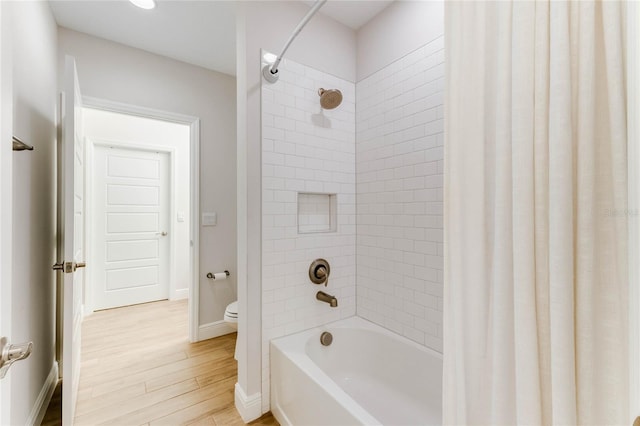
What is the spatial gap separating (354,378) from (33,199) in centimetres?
214

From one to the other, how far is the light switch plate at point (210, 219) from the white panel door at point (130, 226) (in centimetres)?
154

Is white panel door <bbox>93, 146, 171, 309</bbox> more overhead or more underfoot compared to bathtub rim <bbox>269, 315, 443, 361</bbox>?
more overhead

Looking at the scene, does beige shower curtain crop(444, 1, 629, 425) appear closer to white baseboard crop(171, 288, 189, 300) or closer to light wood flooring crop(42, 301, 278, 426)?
light wood flooring crop(42, 301, 278, 426)

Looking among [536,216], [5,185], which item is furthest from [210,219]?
[536,216]

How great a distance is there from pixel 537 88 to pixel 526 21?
0.16m

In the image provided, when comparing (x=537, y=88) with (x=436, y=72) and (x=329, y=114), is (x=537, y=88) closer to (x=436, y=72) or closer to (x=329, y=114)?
(x=436, y=72)

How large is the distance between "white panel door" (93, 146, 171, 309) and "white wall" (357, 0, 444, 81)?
118 inches

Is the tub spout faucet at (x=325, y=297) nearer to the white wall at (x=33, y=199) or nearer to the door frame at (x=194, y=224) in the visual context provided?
the door frame at (x=194, y=224)

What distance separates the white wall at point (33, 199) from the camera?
1237mm

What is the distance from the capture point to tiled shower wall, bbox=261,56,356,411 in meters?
1.65

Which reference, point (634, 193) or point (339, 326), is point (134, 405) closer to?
point (339, 326)

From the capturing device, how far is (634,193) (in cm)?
48

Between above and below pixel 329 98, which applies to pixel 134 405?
below

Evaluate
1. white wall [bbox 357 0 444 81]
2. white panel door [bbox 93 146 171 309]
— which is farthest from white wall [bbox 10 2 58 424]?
white wall [bbox 357 0 444 81]
